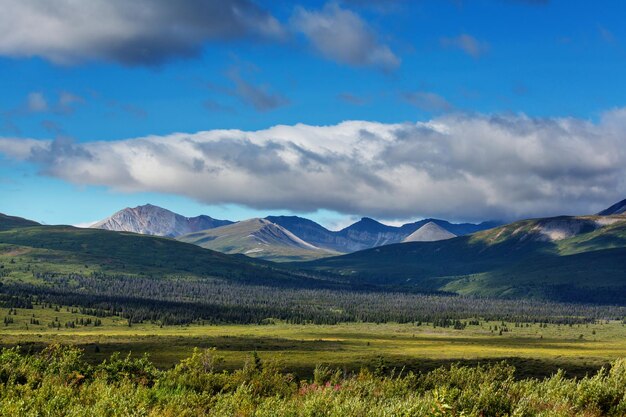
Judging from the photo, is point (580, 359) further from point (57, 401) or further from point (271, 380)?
point (57, 401)

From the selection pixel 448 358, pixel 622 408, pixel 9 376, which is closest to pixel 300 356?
pixel 448 358

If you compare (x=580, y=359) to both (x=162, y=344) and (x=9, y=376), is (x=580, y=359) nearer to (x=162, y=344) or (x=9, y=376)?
(x=162, y=344)

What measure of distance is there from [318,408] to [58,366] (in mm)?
35547

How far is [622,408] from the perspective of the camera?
3291 cm

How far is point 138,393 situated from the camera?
3662 centimetres

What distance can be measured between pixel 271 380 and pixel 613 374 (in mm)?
27115

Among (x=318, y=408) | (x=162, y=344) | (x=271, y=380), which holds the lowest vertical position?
(x=162, y=344)

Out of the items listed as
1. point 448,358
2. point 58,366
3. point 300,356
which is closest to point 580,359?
point 448,358

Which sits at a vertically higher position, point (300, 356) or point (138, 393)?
point (138, 393)

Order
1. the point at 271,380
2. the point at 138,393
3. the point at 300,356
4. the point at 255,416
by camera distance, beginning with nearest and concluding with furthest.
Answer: the point at 255,416 → the point at 138,393 → the point at 271,380 → the point at 300,356

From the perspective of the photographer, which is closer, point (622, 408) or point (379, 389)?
point (622, 408)

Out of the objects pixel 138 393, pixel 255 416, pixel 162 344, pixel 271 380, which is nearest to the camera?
pixel 255 416

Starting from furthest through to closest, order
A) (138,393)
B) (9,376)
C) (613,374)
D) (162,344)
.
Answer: (162,344) → (9,376) → (613,374) → (138,393)

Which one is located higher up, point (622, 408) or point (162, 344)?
point (622, 408)
